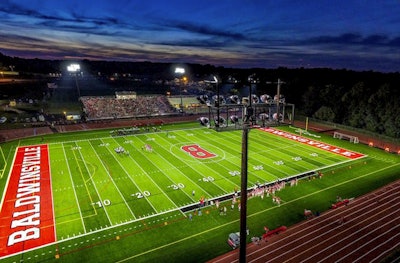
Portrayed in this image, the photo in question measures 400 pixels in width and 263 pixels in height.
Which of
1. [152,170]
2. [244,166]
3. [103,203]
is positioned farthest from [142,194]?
[244,166]

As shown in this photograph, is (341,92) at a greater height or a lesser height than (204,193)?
greater

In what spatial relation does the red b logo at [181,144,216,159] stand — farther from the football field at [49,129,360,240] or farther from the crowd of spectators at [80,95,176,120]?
the crowd of spectators at [80,95,176,120]

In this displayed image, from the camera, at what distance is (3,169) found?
103ft

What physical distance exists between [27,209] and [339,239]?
2476 cm

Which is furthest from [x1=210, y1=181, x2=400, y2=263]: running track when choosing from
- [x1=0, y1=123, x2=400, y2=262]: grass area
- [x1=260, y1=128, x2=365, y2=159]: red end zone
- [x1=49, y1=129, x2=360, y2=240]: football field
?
[x1=260, y1=128, x2=365, y2=159]: red end zone

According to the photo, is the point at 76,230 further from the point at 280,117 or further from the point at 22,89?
the point at 22,89

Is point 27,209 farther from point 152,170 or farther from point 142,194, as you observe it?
point 152,170

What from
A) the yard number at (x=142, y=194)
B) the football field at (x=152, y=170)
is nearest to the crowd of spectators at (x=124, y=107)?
the football field at (x=152, y=170)

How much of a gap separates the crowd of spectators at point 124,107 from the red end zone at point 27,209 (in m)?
32.0

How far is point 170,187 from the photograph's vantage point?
2742cm

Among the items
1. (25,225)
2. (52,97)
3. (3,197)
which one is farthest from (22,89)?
(25,225)

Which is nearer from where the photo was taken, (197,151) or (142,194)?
(142,194)

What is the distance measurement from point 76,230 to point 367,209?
23.9 meters

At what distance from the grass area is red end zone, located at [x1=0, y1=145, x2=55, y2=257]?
2.43 ft
